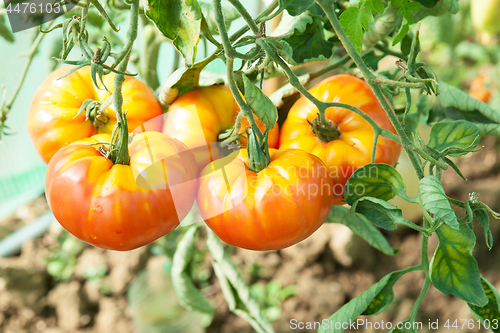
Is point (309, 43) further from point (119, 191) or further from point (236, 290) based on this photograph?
point (236, 290)

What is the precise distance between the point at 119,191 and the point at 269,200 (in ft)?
0.47

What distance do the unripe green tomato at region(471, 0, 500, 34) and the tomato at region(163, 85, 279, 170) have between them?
1.35 m

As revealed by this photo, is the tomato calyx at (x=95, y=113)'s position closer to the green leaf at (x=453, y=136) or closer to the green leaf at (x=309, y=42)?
the green leaf at (x=309, y=42)

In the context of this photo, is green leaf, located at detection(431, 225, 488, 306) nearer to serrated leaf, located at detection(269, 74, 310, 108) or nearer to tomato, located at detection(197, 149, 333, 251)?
tomato, located at detection(197, 149, 333, 251)

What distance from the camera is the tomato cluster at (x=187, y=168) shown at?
370 millimetres

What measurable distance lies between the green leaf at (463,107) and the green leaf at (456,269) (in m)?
0.21

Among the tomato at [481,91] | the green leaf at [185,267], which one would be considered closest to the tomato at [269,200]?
the green leaf at [185,267]

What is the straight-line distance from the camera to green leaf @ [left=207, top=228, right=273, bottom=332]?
64 centimetres

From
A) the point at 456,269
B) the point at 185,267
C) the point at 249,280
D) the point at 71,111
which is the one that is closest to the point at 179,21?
the point at 71,111

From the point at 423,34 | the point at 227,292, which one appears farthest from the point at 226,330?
the point at 423,34

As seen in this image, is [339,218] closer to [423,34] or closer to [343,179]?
[343,179]

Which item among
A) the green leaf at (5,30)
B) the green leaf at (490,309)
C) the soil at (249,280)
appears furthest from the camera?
the soil at (249,280)

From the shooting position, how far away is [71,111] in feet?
1.44

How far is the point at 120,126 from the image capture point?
354 mm
